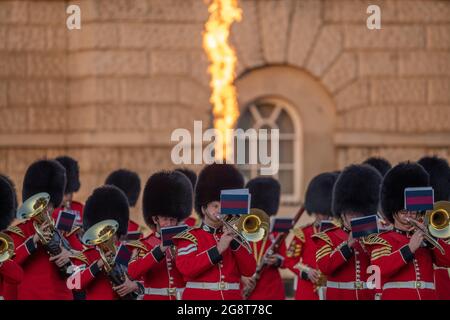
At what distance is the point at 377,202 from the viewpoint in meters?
9.80

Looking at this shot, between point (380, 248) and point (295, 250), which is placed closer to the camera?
point (380, 248)

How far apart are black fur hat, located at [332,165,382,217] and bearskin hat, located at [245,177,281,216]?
1.83 meters

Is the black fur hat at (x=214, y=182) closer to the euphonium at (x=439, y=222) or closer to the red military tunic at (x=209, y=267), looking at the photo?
the red military tunic at (x=209, y=267)

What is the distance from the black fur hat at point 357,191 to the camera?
9734mm

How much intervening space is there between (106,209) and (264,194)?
219 centimetres

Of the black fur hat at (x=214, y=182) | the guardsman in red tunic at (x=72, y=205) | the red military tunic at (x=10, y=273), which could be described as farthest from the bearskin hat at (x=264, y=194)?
the red military tunic at (x=10, y=273)

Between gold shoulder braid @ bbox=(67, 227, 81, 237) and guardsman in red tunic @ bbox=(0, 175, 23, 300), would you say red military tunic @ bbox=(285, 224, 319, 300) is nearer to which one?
gold shoulder braid @ bbox=(67, 227, 81, 237)

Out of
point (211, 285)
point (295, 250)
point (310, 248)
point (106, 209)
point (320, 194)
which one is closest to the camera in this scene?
point (211, 285)

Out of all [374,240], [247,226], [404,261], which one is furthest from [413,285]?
[247,226]

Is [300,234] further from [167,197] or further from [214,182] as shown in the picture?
[214,182]

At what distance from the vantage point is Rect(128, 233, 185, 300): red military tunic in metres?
9.16

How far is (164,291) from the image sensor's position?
927 centimetres
